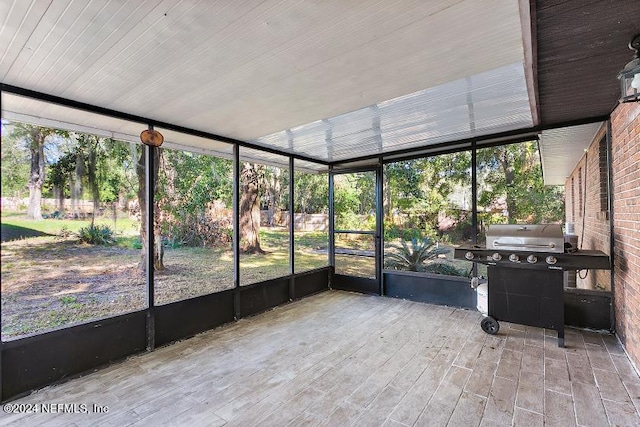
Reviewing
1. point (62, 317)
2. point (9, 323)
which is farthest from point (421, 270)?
point (9, 323)

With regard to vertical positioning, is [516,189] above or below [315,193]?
below

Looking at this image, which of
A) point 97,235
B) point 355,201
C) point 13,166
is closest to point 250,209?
point 355,201

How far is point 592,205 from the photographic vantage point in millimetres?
4078

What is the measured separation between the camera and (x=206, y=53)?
75.7 inches

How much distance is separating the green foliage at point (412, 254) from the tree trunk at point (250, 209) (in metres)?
3.18

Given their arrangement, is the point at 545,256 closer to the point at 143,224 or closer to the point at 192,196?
the point at 143,224

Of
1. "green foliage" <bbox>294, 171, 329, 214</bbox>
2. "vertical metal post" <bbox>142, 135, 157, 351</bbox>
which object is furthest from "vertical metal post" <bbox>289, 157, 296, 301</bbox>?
"vertical metal post" <bbox>142, 135, 157, 351</bbox>

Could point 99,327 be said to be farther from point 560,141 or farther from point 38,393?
point 560,141

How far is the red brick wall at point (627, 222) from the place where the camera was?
2.51 metres

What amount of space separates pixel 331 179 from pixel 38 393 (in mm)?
4671

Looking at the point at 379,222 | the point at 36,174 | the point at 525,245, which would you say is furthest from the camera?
the point at 379,222

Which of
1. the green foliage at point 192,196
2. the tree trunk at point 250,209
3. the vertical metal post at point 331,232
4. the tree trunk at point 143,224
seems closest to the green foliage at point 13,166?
the tree trunk at point 143,224

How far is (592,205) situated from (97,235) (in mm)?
6688

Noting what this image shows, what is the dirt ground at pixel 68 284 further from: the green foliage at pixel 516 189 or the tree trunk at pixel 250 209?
the green foliage at pixel 516 189
